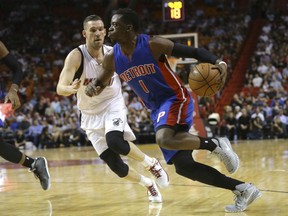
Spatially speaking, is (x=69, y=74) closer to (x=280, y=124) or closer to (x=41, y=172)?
(x=41, y=172)

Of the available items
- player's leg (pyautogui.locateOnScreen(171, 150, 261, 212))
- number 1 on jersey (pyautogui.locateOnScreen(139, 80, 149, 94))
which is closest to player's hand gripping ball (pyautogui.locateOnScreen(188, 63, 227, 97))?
number 1 on jersey (pyautogui.locateOnScreen(139, 80, 149, 94))

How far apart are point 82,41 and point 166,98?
1916 cm

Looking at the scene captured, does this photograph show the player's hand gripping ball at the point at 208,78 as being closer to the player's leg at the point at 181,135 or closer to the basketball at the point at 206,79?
the basketball at the point at 206,79

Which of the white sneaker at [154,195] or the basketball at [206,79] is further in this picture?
the white sneaker at [154,195]

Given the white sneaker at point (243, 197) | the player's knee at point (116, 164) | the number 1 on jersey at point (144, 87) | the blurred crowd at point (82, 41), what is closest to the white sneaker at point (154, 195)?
the player's knee at point (116, 164)

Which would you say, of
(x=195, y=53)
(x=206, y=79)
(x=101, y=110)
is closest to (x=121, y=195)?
(x=101, y=110)

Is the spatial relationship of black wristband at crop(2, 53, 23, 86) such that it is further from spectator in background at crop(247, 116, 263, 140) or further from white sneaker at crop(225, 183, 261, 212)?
spectator in background at crop(247, 116, 263, 140)

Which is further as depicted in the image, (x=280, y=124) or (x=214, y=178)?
(x=280, y=124)

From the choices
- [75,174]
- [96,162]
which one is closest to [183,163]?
[75,174]

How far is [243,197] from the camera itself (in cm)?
493

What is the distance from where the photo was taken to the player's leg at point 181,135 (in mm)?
4777

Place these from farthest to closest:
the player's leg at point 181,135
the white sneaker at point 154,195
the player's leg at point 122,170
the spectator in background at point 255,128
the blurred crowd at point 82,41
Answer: the blurred crowd at point 82,41, the spectator in background at point 255,128, the player's leg at point 122,170, the white sneaker at point 154,195, the player's leg at point 181,135

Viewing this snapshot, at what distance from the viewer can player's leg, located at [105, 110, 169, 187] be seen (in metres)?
5.64

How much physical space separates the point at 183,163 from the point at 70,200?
62.6 inches
